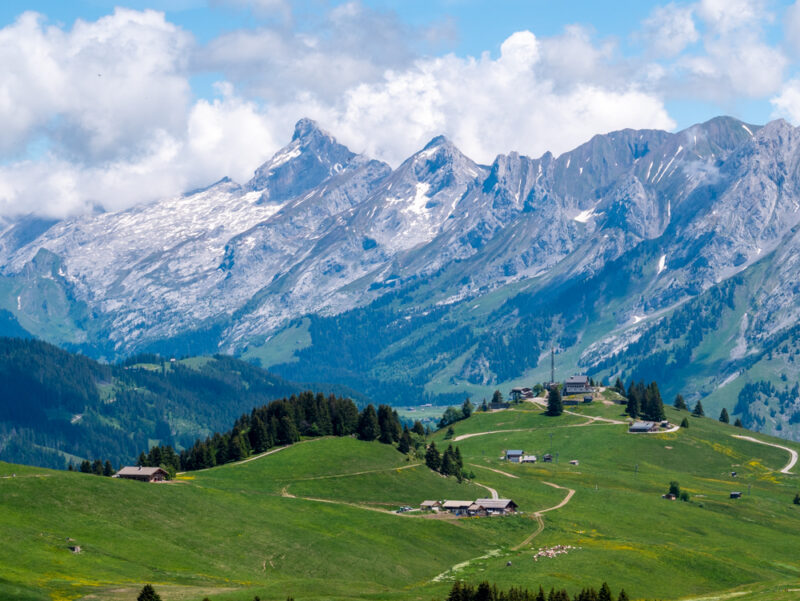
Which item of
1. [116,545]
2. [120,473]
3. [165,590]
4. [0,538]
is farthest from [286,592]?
[120,473]

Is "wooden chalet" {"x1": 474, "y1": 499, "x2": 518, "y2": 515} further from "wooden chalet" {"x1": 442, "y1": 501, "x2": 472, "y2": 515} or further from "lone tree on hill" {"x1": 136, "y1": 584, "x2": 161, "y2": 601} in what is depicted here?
"lone tree on hill" {"x1": 136, "y1": 584, "x2": 161, "y2": 601}

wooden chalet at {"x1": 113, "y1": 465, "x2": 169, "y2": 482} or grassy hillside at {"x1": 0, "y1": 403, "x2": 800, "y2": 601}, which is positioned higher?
wooden chalet at {"x1": 113, "y1": 465, "x2": 169, "y2": 482}

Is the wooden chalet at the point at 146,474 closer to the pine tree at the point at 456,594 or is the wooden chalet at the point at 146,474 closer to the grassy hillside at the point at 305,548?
the grassy hillside at the point at 305,548

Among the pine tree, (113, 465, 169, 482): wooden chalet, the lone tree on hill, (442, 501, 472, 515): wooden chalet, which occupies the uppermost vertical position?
(113, 465, 169, 482): wooden chalet

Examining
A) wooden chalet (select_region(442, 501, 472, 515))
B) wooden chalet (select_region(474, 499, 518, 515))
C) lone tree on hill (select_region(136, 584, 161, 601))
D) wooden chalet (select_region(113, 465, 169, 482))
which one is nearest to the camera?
lone tree on hill (select_region(136, 584, 161, 601))

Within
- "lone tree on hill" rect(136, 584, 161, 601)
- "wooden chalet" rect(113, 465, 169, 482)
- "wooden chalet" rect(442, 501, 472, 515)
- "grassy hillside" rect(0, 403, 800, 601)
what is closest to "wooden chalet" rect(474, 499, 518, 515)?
"wooden chalet" rect(442, 501, 472, 515)

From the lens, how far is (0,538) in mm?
131375

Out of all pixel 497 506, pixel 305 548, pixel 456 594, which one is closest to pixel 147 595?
pixel 456 594

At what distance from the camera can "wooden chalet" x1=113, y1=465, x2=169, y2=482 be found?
613ft

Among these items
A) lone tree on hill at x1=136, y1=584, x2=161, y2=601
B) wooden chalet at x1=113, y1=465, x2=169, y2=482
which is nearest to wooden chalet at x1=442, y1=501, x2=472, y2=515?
wooden chalet at x1=113, y1=465, x2=169, y2=482

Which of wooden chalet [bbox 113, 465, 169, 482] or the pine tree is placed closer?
the pine tree

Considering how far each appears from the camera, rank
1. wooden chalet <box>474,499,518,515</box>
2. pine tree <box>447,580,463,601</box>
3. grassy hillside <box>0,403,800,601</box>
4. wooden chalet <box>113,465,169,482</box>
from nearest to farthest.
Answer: pine tree <box>447,580,463,601</box> → grassy hillside <box>0,403,800,601</box> → wooden chalet <box>113,465,169,482</box> → wooden chalet <box>474,499,518,515</box>

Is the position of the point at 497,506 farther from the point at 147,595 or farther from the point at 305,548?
the point at 147,595

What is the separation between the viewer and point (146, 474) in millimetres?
186625
